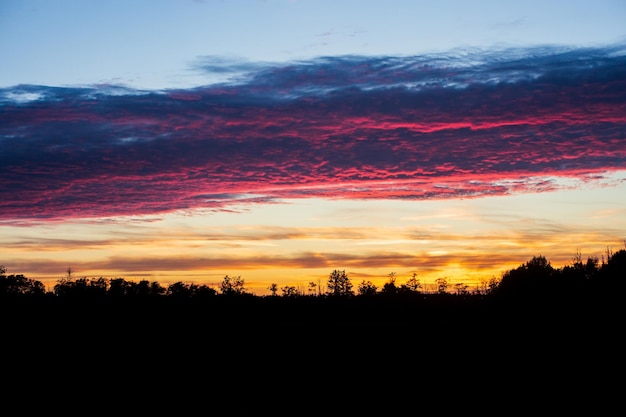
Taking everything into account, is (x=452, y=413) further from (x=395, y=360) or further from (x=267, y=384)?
(x=395, y=360)

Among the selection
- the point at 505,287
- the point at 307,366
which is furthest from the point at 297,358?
the point at 505,287

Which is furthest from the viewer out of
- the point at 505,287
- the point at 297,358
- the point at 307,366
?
the point at 505,287

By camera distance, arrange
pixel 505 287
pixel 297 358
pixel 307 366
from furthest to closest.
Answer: pixel 505 287
pixel 297 358
pixel 307 366

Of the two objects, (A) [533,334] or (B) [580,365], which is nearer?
(B) [580,365]

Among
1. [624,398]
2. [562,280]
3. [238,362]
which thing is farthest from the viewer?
[562,280]

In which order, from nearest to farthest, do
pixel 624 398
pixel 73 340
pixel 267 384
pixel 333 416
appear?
pixel 333 416, pixel 624 398, pixel 267 384, pixel 73 340

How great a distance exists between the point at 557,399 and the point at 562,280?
83.7 metres

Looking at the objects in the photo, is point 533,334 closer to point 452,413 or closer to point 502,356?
point 502,356

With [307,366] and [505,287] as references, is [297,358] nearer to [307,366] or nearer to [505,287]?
[307,366]

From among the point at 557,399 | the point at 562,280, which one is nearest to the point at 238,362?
the point at 557,399

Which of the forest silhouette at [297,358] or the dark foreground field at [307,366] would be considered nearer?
the dark foreground field at [307,366]

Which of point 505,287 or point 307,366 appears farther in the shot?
point 505,287

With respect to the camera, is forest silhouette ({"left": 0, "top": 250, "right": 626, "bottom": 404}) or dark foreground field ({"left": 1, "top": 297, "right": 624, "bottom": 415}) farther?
forest silhouette ({"left": 0, "top": 250, "right": 626, "bottom": 404})

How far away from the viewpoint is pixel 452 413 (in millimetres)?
17984
